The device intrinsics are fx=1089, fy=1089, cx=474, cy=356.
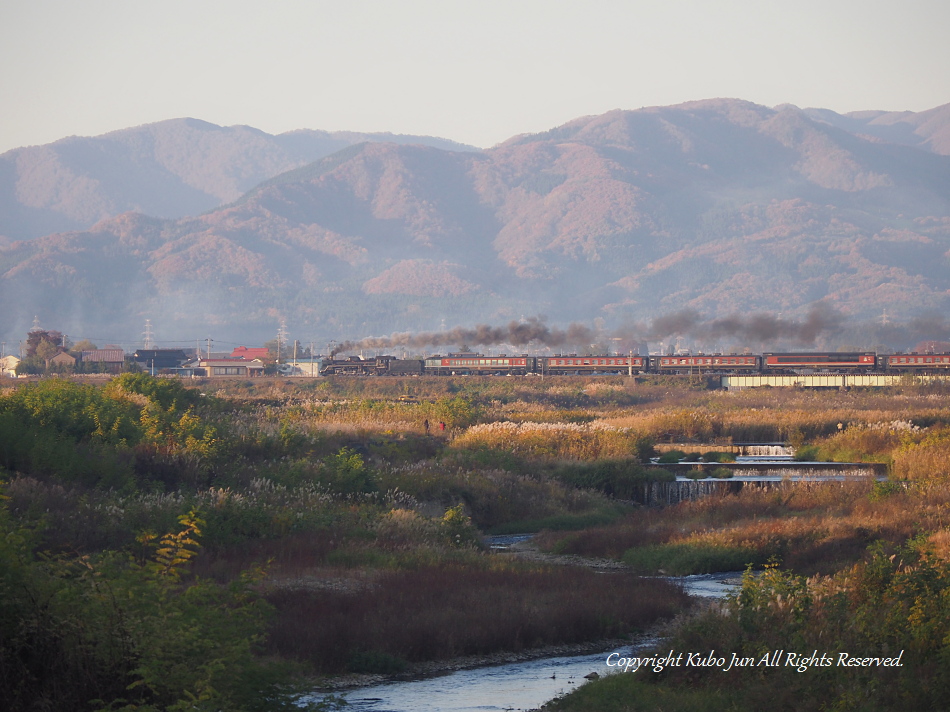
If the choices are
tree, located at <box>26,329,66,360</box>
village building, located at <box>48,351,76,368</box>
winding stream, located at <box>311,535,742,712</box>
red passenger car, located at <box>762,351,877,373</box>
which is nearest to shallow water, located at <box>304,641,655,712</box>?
winding stream, located at <box>311,535,742,712</box>

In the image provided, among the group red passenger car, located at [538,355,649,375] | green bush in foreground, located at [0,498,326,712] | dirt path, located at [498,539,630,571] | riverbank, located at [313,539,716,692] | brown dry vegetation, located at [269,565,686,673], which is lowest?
dirt path, located at [498,539,630,571]

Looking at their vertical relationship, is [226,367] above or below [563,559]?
above

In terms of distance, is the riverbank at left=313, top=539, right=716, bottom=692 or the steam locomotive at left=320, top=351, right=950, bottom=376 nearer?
the riverbank at left=313, top=539, right=716, bottom=692

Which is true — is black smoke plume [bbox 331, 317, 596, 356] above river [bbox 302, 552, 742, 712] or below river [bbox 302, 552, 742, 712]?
above

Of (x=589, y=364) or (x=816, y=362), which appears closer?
(x=816, y=362)

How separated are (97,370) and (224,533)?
363ft

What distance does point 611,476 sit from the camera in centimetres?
3919

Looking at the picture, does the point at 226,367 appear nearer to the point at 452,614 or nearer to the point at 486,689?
the point at 452,614

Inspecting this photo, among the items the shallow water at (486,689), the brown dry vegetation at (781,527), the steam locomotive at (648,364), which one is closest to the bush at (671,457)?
the brown dry vegetation at (781,527)

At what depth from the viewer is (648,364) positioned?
117625 mm

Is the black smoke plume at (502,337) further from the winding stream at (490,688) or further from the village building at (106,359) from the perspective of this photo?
the winding stream at (490,688)

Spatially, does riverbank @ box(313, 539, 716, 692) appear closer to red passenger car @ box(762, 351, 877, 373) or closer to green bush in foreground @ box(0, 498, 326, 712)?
green bush in foreground @ box(0, 498, 326, 712)

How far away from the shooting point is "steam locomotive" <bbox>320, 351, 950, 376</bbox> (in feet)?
362

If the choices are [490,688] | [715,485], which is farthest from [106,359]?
[490,688]
